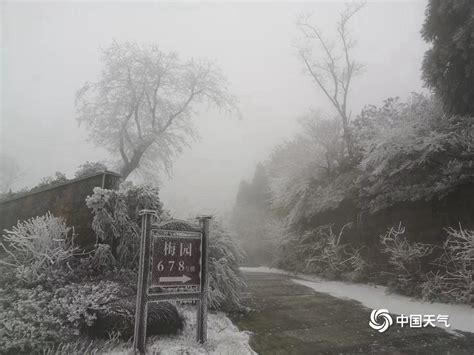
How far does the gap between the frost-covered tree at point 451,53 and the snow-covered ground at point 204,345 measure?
5468 millimetres

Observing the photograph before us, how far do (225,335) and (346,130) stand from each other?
850 cm

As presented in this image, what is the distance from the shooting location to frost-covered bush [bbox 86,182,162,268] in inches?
146

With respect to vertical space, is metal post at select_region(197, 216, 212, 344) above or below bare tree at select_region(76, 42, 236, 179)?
below

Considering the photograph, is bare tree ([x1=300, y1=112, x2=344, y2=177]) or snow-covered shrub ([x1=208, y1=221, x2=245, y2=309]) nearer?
snow-covered shrub ([x1=208, y1=221, x2=245, y2=309])

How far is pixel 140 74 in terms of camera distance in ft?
36.0

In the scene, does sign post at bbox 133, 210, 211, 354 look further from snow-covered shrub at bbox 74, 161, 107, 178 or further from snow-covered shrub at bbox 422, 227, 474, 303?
snow-covered shrub at bbox 74, 161, 107, 178

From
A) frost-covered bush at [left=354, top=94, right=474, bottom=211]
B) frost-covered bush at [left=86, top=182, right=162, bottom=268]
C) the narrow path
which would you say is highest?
frost-covered bush at [left=354, top=94, right=474, bottom=211]

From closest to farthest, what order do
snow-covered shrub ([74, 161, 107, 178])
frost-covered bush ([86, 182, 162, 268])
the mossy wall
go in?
frost-covered bush ([86, 182, 162, 268]), the mossy wall, snow-covered shrub ([74, 161, 107, 178])

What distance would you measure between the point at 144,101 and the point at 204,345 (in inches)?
399

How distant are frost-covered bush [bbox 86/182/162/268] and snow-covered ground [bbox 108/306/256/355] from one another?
1.09 m

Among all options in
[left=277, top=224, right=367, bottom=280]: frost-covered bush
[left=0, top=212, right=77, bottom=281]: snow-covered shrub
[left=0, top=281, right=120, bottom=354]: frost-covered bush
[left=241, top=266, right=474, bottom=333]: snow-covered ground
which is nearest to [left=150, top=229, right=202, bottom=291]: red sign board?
[left=0, top=281, right=120, bottom=354]: frost-covered bush

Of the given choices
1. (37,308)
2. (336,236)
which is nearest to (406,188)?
(336,236)

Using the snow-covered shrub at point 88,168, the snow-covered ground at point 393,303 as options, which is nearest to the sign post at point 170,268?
the snow-covered ground at point 393,303

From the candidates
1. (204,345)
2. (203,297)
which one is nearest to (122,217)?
(203,297)
